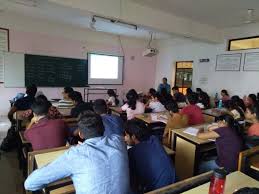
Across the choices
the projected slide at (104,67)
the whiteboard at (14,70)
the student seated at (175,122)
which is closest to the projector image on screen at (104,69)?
the projected slide at (104,67)

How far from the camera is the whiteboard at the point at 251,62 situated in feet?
19.0

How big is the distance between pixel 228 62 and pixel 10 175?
639cm

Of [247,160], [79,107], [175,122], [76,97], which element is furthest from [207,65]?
[247,160]

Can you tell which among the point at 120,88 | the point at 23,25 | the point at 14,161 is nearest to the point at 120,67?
the point at 120,88

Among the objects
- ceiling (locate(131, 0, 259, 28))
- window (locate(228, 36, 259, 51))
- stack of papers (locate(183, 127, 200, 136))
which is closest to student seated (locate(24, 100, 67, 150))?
stack of papers (locate(183, 127, 200, 136))

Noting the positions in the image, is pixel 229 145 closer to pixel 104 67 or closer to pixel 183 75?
pixel 183 75

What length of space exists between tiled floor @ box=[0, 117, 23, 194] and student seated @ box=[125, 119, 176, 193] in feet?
5.68

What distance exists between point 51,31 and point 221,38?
18.4 feet

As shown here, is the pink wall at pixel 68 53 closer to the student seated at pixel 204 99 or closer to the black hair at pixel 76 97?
the student seated at pixel 204 99

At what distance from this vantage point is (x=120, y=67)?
→ 28.3ft

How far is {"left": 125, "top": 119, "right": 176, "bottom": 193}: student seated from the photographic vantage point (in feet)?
5.21

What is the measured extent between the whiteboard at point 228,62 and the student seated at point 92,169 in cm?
611

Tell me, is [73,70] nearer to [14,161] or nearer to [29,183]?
[14,161]

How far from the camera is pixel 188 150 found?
2.75m
